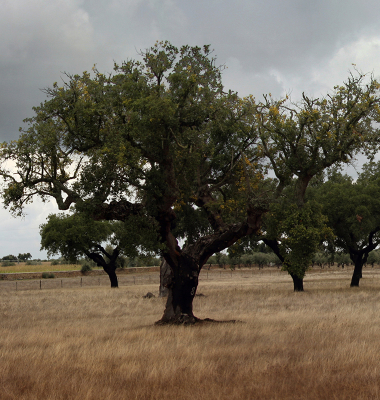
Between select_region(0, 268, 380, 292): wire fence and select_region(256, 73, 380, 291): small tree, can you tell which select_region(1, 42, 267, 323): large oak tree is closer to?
select_region(256, 73, 380, 291): small tree

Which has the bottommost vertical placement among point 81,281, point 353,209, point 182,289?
point 81,281

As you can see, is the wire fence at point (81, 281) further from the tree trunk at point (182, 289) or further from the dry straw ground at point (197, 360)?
the dry straw ground at point (197, 360)

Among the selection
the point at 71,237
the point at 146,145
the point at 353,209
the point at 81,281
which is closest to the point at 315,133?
the point at 146,145

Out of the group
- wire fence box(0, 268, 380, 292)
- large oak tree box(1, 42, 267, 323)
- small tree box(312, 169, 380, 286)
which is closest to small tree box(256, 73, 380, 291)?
large oak tree box(1, 42, 267, 323)

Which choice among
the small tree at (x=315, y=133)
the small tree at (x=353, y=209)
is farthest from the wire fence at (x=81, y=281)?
the small tree at (x=315, y=133)

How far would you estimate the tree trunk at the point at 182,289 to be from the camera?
16609mm

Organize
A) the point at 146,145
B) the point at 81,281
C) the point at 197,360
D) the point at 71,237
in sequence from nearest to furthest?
the point at 197,360 → the point at 146,145 → the point at 71,237 → the point at 81,281

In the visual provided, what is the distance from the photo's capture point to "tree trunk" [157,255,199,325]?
54.5 ft

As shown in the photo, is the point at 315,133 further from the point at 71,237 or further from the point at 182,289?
the point at 71,237

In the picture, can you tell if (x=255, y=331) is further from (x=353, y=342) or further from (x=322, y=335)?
(x=353, y=342)

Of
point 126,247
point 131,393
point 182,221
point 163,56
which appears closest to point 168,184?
point 126,247

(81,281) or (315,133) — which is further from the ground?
(315,133)

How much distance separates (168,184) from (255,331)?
5946 mm

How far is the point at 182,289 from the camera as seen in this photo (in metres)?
16.7
